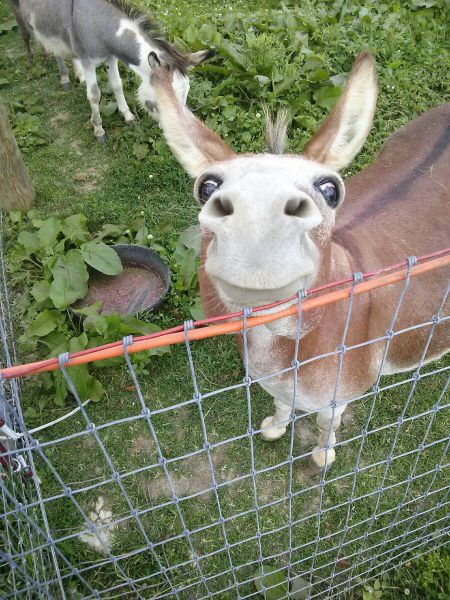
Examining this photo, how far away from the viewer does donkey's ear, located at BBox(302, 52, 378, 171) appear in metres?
2.01

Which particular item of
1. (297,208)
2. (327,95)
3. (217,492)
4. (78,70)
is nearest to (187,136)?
(297,208)

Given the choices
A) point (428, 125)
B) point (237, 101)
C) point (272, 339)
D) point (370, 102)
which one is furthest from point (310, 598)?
point (237, 101)

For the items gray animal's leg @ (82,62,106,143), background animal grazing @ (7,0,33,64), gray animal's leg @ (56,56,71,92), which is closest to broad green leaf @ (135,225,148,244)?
gray animal's leg @ (82,62,106,143)

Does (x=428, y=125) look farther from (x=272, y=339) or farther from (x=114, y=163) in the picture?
(x=114, y=163)

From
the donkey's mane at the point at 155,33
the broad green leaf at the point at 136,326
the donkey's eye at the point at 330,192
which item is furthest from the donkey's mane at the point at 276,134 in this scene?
the donkey's mane at the point at 155,33

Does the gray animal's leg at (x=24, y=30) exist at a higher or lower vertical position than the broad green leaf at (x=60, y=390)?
higher

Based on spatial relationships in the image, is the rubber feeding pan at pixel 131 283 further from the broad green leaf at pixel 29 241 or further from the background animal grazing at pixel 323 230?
the background animal grazing at pixel 323 230

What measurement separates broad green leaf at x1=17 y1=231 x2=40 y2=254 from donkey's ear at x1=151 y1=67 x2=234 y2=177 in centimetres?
218

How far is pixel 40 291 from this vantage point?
3627 mm

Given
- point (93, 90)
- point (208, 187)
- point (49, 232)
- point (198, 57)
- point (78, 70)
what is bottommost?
point (49, 232)

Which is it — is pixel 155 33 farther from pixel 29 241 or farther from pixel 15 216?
pixel 29 241

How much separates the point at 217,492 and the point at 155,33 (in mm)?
4473

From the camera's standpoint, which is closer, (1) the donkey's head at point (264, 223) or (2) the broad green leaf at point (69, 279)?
(1) the donkey's head at point (264, 223)

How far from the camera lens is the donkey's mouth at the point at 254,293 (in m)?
1.40
